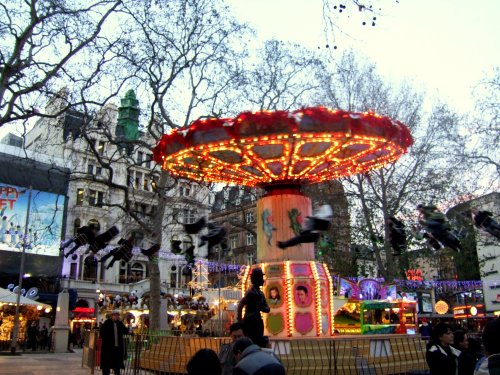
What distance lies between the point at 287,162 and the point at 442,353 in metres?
8.44

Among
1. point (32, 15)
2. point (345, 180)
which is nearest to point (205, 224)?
point (32, 15)

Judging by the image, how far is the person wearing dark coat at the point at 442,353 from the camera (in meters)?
5.09

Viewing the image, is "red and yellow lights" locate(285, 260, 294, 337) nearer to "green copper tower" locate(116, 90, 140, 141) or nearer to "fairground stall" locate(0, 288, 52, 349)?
"green copper tower" locate(116, 90, 140, 141)

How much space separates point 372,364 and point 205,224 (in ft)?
16.6

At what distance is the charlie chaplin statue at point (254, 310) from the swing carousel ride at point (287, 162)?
3.72 metres

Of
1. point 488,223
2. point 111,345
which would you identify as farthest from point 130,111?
point 488,223

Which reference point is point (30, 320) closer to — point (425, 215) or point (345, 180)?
point (345, 180)

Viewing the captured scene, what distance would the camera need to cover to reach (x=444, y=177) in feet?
85.6

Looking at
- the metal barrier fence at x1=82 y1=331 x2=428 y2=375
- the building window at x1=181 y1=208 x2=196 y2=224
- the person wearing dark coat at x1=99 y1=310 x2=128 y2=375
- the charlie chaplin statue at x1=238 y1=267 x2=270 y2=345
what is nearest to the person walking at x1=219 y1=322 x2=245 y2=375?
the charlie chaplin statue at x1=238 y1=267 x2=270 y2=345

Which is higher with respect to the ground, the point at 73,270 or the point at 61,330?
the point at 73,270

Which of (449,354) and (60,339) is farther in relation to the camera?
(60,339)

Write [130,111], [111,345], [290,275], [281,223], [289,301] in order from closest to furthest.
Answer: [111,345] → [289,301] → [290,275] → [281,223] → [130,111]

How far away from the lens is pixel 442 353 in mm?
5156

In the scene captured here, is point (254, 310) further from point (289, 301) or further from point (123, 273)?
point (123, 273)
